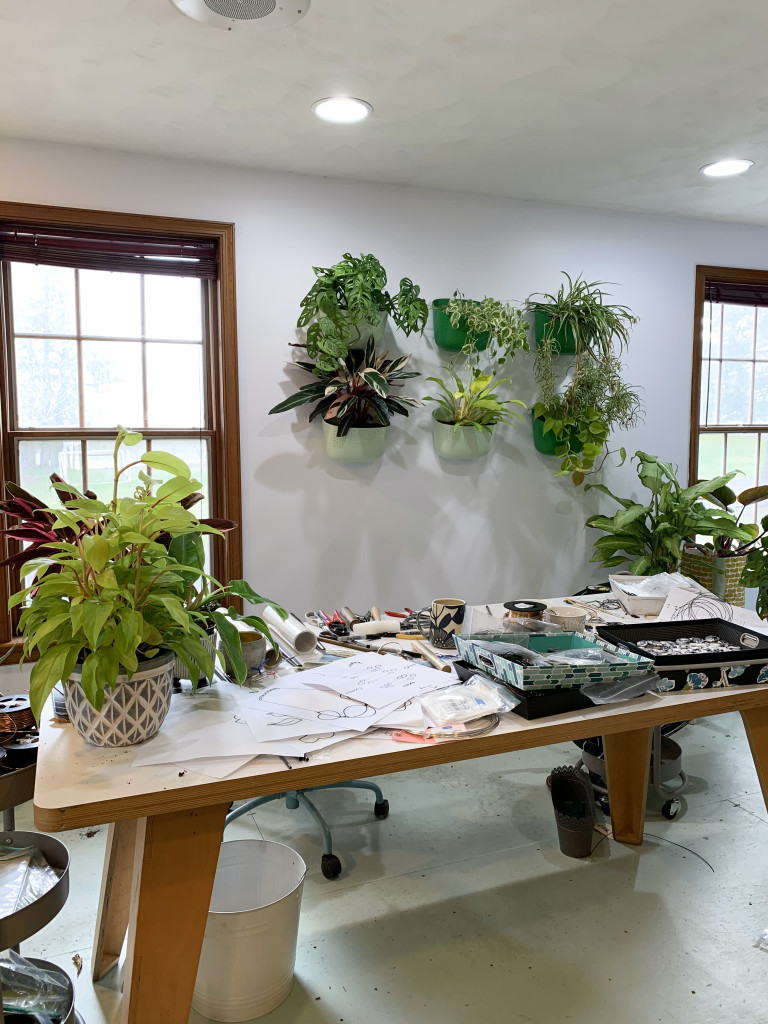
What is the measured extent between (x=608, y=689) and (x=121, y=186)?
2.68m

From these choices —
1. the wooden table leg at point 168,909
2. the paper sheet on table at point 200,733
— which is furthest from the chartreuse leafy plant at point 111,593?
the wooden table leg at point 168,909

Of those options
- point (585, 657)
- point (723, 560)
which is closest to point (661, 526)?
point (723, 560)

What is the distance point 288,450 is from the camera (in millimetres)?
3426

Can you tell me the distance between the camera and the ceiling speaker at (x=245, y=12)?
191 cm

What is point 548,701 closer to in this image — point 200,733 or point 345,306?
point 200,733

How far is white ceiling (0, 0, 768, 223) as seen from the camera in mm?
2045

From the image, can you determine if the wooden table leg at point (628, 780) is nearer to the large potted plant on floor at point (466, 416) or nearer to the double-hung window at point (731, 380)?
the large potted plant on floor at point (466, 416)

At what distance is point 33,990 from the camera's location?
155 centimetres

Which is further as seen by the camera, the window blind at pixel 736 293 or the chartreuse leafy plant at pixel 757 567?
the window blind at pixel 736 293

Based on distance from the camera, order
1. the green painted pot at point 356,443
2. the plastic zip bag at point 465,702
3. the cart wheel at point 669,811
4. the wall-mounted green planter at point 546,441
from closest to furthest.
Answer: the plastic zip bag at point 465,702 → the cart wheel at point 669,811 → the green painted pot at point 356,443 → the wall-mounted green planter at point 546,441

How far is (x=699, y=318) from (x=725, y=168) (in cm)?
103

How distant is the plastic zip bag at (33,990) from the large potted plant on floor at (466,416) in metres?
2.51

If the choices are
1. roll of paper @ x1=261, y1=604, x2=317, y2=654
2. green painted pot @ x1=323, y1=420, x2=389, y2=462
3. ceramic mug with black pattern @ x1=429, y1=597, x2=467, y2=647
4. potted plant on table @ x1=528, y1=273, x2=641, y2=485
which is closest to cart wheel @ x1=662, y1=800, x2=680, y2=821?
ceramic mug with black pattern @ x1=429, y1=597, x2=467, y2=647

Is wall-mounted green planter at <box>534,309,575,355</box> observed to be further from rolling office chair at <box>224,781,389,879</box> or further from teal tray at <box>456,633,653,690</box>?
rolling office chair at <box>224,781,389,879</box>
